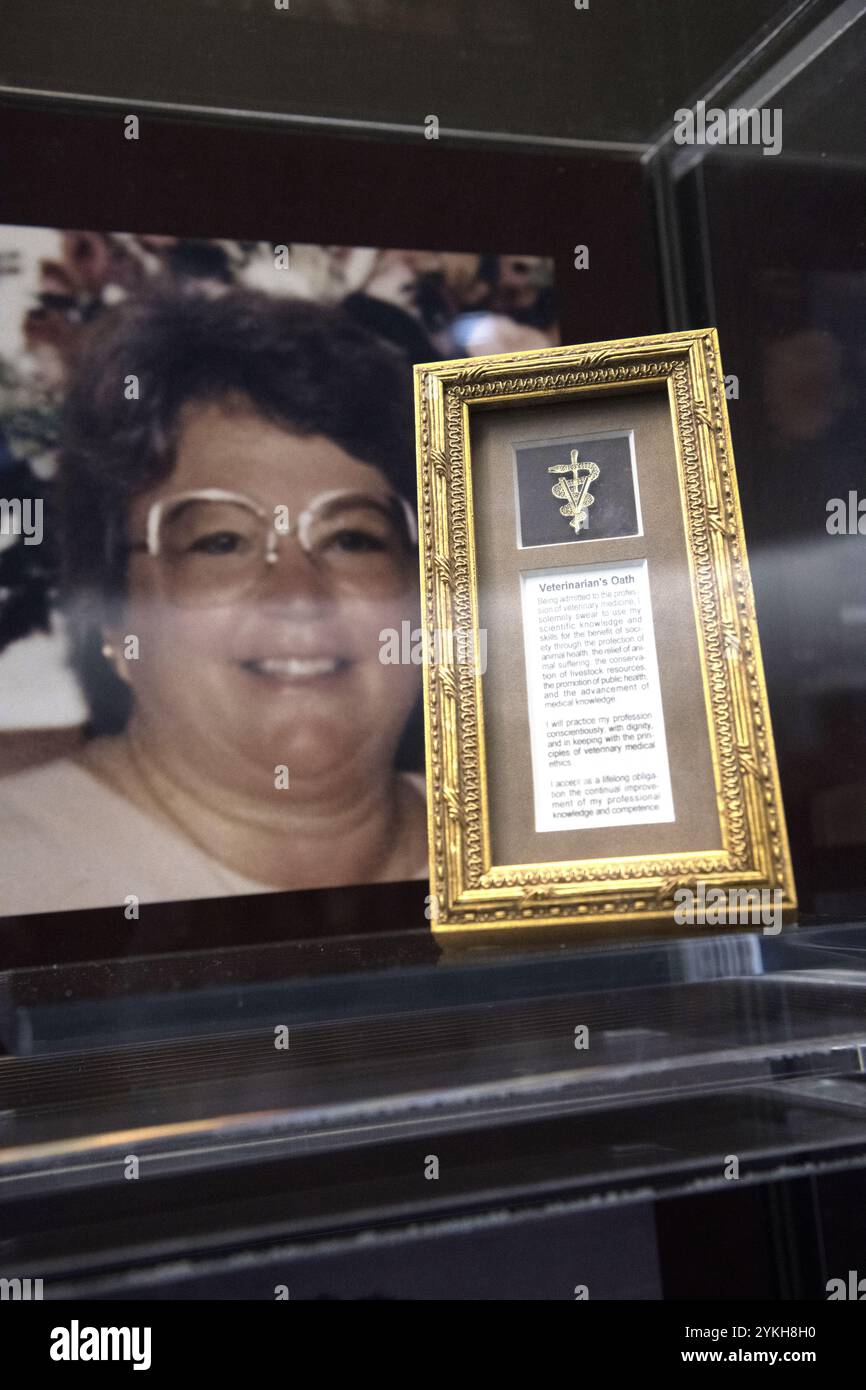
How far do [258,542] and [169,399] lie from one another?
22cm

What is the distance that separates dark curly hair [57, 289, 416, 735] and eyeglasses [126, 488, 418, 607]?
47 mm

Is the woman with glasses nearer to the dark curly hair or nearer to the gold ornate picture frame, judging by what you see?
the dark curly hair

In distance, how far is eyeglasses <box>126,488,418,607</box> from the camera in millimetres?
1270

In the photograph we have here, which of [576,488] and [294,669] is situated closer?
[576,488]

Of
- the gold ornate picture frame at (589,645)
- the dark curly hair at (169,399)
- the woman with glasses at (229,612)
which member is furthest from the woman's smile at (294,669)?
the gold ornate picture frame at (589,645)

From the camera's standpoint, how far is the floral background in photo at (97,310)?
1.21 metres

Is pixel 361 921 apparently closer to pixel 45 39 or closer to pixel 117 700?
pixel 117 700

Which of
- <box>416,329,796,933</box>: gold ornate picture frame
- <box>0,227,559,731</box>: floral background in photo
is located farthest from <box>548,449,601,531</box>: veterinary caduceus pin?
<box>0,227,559,731</box>: floral background in photo

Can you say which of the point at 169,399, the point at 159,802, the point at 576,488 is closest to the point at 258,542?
the point at 169,399

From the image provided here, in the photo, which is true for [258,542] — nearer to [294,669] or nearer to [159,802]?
[294,669]

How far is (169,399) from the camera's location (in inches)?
51.3

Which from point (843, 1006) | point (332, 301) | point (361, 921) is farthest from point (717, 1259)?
point (332, 301)

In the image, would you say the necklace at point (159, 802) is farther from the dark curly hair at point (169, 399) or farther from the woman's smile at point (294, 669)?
the woman's smile at point (294, 669)

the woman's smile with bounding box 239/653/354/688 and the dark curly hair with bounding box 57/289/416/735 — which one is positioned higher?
the dark curly hair with bounding box 57/289/416/735
